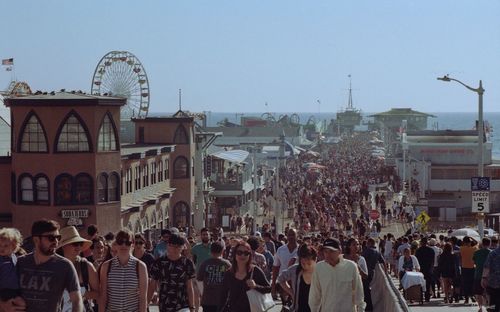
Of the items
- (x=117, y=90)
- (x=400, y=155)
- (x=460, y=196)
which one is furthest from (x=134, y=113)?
(x=400, y=155)

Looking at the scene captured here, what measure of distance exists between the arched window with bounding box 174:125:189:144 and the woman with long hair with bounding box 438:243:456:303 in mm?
37451

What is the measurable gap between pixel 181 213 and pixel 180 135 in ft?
12.2

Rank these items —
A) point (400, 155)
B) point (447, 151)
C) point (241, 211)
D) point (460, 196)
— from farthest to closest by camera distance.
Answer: point (400, 155), point (447, 151), point (460, 196), point (241, 211)

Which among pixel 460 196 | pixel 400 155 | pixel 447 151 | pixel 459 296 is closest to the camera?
pixel 459 296

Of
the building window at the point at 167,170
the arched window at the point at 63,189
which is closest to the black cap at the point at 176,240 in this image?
the arched window at the point at 63,189

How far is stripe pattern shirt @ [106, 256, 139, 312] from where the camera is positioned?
1123 cm

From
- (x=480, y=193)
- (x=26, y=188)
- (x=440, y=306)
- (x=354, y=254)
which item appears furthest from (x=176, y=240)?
(x=26, y=188)

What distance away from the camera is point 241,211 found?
7056 centimetres

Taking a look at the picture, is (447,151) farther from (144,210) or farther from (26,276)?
(26,276)

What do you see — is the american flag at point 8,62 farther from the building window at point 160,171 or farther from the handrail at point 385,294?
the handrail at point 385,294

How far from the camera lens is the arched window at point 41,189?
136 feet

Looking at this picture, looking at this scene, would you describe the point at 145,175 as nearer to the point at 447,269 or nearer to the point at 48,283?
the point at 447,269

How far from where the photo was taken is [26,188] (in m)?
41.9

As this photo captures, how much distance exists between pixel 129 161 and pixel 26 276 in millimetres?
38476
